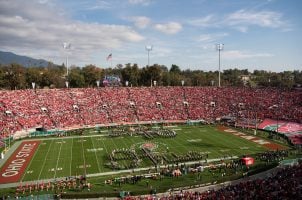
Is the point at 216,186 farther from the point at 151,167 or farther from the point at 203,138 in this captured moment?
the point at 203,138

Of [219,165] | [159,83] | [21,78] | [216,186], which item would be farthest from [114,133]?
[159,83]

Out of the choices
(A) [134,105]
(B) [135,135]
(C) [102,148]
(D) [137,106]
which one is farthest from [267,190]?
(A) [134,105]

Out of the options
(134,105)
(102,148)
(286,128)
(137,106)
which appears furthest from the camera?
(134,105)

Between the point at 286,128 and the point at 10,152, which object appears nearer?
the point at 10,152

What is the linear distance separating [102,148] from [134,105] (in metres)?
26.3

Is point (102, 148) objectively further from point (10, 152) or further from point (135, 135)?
point (10, 152)

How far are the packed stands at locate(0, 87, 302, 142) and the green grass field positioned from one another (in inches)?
373

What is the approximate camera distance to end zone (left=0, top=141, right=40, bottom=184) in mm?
36000

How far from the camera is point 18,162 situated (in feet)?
136

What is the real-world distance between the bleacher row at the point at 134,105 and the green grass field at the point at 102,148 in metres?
9.70

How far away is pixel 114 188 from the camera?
3194cm

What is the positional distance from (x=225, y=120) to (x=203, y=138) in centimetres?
1650

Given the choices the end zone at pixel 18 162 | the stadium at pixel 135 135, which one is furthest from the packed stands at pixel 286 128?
the end zone at pixel 18 162

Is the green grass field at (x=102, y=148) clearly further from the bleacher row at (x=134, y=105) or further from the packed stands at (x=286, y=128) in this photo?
the bleacher row at (x=134, y=105)
